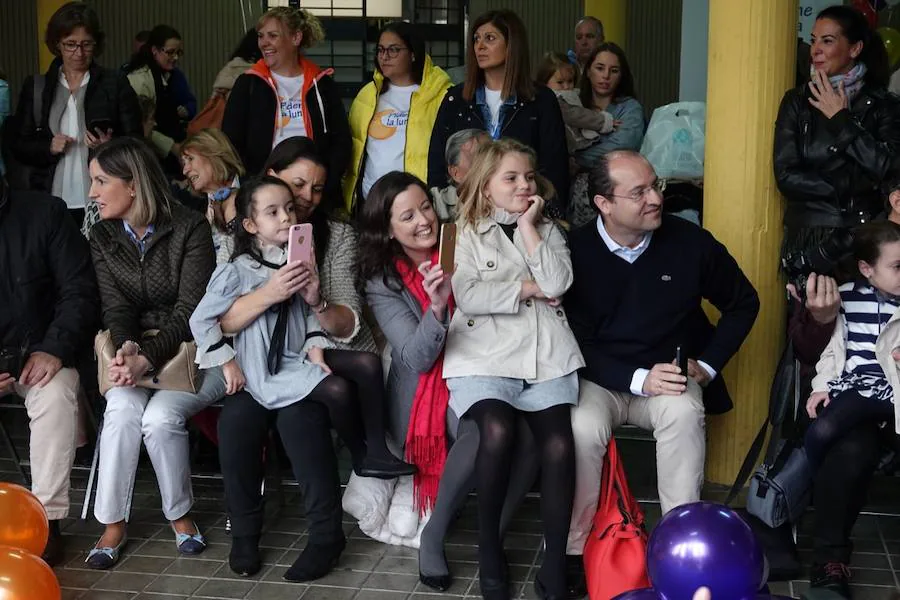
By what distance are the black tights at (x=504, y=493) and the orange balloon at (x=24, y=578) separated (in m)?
1.35

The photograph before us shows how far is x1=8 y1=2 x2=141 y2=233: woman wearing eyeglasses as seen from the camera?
6.07 m

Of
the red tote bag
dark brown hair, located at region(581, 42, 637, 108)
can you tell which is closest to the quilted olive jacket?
the red tote bag

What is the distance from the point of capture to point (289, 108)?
5852 millimetres

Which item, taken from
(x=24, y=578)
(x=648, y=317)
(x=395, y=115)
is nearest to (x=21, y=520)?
(x=24, y=578)

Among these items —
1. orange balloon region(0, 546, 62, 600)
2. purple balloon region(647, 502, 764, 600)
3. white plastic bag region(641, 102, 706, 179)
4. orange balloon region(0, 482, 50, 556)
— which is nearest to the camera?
purple balloon region(647, 502, 764, 600)

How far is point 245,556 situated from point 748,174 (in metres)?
2.47

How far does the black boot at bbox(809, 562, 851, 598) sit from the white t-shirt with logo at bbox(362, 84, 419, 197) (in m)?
2.80

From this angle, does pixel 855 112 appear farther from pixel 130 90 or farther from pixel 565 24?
pixel 565 24

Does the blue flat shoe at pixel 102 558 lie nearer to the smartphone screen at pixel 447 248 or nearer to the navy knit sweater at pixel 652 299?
the smartphone screen at pixel 447 248

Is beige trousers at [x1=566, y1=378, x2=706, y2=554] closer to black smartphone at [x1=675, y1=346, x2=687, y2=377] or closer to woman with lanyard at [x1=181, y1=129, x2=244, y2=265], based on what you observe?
black smartphone at [x1=675, y1=346, x2=687, y2=377]

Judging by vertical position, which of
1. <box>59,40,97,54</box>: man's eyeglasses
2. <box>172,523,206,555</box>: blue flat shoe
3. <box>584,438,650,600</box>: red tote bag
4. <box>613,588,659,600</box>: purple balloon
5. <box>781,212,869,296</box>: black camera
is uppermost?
<box>59,40,97,54</box>: man's eyeglasses

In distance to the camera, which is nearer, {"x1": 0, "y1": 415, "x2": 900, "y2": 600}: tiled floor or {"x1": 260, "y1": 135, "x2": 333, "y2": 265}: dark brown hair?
{"x1": 0, "y1": 415, "x2": 900, "y2": 600}: tiled floor

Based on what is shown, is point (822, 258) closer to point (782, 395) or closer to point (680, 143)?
point (782, 395)

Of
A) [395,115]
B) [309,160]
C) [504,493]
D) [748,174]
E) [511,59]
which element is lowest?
[504,493]
